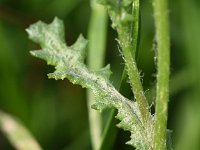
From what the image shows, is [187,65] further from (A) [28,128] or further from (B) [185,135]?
(A) [28,128]

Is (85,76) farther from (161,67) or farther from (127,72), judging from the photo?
(161,67)

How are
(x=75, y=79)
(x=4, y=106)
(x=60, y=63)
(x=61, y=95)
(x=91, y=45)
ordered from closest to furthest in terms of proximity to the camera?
(x=75, y=79), (x=60, y=63), (x=91, y=45), (x=4, y=106), (x=61, y=95)

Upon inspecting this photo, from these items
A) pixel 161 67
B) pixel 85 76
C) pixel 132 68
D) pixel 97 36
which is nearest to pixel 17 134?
pixel 97 36

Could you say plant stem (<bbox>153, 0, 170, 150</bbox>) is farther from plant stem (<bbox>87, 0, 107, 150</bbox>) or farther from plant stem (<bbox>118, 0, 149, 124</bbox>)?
plant stem (<bbox>87, 0, 107, 150</bbox>)

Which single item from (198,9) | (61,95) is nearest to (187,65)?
(198,9)

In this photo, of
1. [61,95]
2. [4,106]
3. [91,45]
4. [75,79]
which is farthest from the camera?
[61,95]

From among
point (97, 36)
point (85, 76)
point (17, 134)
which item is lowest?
point (85, 76)

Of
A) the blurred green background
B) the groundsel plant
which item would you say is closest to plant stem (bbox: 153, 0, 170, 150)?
the groundsel plant
